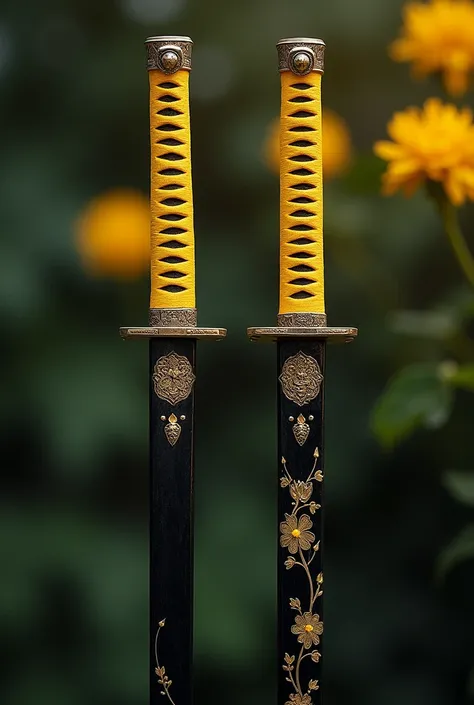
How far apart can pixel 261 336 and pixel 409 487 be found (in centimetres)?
69

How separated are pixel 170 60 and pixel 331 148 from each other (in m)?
0.56

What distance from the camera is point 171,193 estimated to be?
1.21 meters

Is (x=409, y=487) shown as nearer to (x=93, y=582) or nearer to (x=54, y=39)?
(x=93, y=582)

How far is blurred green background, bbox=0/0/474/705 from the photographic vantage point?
5.58 feet

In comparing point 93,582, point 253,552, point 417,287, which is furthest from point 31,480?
point 417,287

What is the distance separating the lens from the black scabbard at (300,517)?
121cm

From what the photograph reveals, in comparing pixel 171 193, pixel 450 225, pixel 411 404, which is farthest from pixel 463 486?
pixel 171 193

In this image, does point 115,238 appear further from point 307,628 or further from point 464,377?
point 307,628

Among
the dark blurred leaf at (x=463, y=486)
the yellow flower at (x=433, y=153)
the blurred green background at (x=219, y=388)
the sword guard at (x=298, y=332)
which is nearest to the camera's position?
the sword guard at (x=298, y=332)

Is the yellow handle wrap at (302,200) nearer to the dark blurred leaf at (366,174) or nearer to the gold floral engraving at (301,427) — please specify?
the gold floral engraving at (301,427)

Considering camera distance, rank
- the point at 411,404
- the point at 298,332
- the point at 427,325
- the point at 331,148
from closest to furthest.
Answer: the point at 298,332 → the point at 411,404 → the point at 427,325 → the point at 331,148

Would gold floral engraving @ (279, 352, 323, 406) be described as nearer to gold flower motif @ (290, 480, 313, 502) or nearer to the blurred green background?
gold flower motif @ (290, 480, 313, 502)

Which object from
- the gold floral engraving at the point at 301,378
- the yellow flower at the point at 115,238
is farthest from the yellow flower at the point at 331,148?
the gold floral engraving at the point at 301,378

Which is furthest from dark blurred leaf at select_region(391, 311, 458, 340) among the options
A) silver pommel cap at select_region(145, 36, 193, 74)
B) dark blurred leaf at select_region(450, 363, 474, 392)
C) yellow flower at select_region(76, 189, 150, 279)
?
silver pommel cap at select_region(145, 36, 193, 74)
